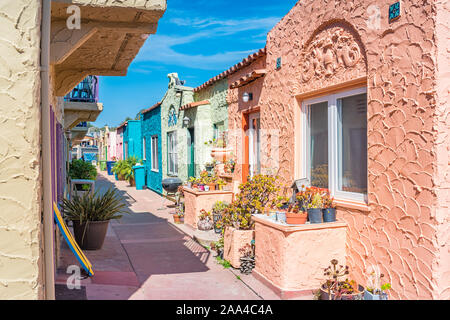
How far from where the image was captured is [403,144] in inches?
153

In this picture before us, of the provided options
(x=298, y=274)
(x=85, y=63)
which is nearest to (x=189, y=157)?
(x=85, y=63)

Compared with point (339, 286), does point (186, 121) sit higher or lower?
higher

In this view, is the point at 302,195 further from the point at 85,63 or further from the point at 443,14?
the point at 85,63

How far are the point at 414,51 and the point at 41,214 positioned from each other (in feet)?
11.5

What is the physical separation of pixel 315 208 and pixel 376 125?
3.93 ft

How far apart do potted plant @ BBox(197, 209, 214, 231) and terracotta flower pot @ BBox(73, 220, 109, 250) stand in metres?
2.29

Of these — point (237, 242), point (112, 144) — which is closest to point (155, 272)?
point (237, 242)

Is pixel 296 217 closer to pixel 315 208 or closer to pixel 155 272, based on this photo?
pixel 315 208

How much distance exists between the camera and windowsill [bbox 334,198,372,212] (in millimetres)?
4426

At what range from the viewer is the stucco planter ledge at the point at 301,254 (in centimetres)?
455

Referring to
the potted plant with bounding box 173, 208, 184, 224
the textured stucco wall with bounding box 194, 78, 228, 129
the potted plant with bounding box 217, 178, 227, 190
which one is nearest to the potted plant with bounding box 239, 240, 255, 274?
the potted plant with bounding box 217, 178, 227, 190

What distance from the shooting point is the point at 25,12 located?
2.74m

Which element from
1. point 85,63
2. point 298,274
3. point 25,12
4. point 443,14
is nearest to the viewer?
point 25,12

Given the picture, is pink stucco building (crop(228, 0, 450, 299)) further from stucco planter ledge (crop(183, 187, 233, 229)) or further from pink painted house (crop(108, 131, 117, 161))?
pink painted house (crop(108, 131, 117, 161))
